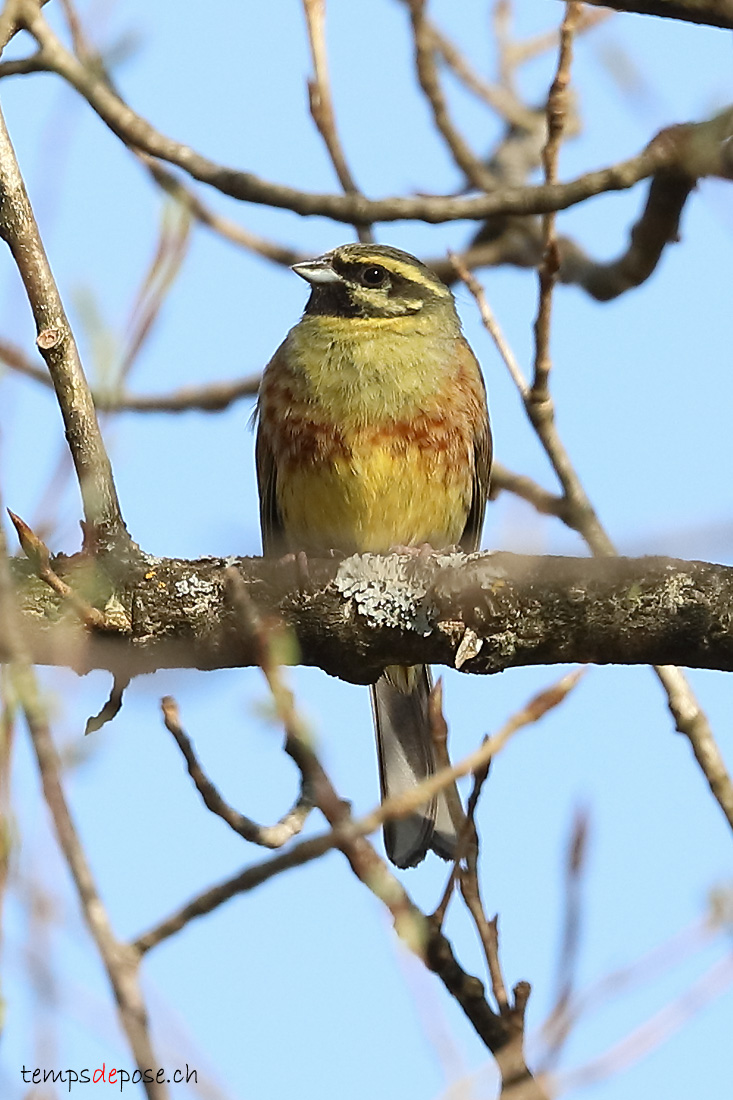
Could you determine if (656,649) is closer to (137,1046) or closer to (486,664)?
(486,664)

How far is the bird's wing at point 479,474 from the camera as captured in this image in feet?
18.8

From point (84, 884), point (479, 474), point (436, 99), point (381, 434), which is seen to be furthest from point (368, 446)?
point (84, 884)

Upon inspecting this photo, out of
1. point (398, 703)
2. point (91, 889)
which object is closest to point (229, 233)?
point (398, 703)

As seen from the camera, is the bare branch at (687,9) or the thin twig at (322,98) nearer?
the bare branch at (687,9)

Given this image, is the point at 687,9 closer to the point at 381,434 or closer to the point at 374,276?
the point at 381,434

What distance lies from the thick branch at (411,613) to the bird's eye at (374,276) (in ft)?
7.76

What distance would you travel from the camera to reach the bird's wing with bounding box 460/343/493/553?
5719 mm

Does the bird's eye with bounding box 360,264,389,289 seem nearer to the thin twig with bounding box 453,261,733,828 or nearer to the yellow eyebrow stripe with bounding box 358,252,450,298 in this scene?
the yellow eyebrow stripe with bounding box 358,252,450,298

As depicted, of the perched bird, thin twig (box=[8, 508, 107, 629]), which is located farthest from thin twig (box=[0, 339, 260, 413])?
thin twig (box=[8, 508, 107, 629])

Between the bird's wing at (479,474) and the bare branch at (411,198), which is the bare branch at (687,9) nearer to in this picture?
the bare branch at (411,198)

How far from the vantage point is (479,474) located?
5.73 metres

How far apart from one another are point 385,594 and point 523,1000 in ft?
5.03

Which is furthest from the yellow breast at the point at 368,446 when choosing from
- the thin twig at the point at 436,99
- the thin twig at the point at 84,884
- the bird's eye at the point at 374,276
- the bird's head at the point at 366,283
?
the thin twig at the point at 84,884

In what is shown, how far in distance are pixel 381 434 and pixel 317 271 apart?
88 cm
